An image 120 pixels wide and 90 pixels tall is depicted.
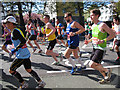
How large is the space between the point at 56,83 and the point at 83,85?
76 centimetres

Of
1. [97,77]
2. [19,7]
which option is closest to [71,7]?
[19,7]

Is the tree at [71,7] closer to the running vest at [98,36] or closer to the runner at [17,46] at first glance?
the running vest at [98,36]

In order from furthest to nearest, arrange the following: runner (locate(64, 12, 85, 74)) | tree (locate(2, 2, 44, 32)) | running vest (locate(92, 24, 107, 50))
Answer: tree (locate(2, 2, 44, 32)), runner (locate(64, 12, 85, 74)), running vest (locate(92, 24, 107, 50))

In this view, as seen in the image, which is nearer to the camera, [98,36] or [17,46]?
[17,46]

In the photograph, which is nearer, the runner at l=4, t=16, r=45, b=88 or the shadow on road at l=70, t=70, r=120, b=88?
the runner at l=4, t=16, r=45, b=88

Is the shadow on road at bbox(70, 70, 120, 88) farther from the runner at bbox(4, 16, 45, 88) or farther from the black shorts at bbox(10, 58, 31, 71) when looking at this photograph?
the black shorts at bbox(10, 58, 31, 71)

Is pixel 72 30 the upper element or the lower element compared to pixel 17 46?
upper

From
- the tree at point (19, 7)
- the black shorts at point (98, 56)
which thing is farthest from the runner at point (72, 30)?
the tree at point (19, 7)

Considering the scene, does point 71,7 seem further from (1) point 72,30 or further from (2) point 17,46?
(2) point 17,46

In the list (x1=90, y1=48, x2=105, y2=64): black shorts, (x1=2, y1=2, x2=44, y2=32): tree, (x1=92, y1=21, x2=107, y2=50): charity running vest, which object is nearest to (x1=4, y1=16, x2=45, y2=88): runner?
(x1=90, y1=48, x2=105, y2=64): black shorts

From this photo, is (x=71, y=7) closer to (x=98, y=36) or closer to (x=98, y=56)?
(x=98, y=36)

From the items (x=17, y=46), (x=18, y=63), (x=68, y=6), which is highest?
(x=68, y=6)

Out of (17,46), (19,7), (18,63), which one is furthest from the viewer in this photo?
(19,7)

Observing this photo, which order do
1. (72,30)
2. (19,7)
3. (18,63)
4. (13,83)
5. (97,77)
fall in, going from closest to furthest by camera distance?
1. (18,63)
2. (13,83)
3. (97,77)
4. (72,30)
5. (19,7)
